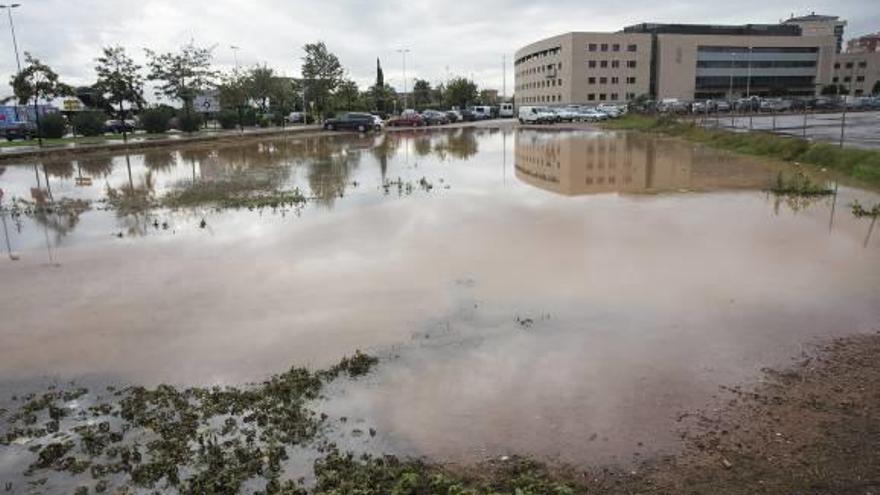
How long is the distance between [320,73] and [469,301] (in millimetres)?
72560

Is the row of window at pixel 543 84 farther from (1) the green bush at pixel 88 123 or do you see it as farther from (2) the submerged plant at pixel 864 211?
(2) the submerged plant at pixel 864 211

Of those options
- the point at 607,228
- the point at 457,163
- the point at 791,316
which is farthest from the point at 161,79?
the point at 791,316

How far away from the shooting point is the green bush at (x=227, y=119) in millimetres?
65000

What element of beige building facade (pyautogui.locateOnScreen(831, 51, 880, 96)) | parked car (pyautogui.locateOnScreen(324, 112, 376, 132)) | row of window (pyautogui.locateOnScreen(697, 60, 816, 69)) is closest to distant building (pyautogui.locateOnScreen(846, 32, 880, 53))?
beige building facade (pyautogui.locateOnScreen(831, 51, 880, 96))

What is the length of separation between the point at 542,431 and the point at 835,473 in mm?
2407

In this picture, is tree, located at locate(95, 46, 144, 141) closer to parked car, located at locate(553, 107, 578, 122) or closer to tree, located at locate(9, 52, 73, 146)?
tree, located at locate(9, 52, 73, 146)

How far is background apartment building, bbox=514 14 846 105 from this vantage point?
122562 millimetres

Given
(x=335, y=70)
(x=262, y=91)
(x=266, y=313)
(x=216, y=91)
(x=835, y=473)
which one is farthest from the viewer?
(x=335, y=70)

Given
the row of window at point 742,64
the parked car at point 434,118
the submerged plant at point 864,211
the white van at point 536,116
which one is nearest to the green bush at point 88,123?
the parked car at point 434,118

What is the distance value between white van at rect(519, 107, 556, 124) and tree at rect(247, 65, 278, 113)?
1115 inches

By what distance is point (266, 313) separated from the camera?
9617 millimetres

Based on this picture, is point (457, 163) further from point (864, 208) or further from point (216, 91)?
point (216, 91)

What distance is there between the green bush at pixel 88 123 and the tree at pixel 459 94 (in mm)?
68266

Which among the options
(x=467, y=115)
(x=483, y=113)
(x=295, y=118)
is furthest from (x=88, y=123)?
(x=483, y=113)
